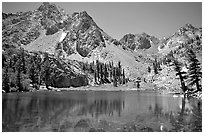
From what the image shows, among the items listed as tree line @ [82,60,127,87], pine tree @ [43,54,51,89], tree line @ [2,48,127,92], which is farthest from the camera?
tree line @ [82,60,127,87]

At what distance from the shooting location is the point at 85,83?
16288 cm

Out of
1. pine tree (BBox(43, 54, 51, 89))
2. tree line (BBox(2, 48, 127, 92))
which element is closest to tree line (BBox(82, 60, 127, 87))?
tree line (BBox(2, 48, 127, 92))

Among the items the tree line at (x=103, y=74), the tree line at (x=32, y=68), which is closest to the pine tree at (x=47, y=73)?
the tree line at (x=32, y=68)

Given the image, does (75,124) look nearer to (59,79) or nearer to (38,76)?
(38,76)

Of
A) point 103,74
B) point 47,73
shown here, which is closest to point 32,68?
point 47,73

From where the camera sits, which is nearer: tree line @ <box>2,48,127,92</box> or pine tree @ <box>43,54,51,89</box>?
tree line @ <box>2,48,127,92</box>

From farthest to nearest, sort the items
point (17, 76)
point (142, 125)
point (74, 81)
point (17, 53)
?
point (74, 81) → point (17, 53) → point (17, 76) → point (142, 125)

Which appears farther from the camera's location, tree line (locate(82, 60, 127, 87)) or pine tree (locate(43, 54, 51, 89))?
tree line (locate(82, 60, 127, 87))

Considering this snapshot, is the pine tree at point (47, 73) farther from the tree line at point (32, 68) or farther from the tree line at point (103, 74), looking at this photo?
the tree line at point (103, 74)

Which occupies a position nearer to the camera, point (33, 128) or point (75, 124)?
point (33, 128)

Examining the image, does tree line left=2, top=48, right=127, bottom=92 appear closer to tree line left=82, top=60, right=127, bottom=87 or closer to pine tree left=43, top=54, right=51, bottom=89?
pine tree left=43, top=54, right=51, bottom=89

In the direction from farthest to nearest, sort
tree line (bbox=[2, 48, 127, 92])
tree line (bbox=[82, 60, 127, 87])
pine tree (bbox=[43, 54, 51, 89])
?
tree line (bbox=[82, 60, 127, 87]) < pine tree (bbox=[43, 54, 51, 89]) < tree line (bbox=[2, 48, 127, 92])

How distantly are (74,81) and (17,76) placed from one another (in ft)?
216

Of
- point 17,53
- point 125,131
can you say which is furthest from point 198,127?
point 17,53
